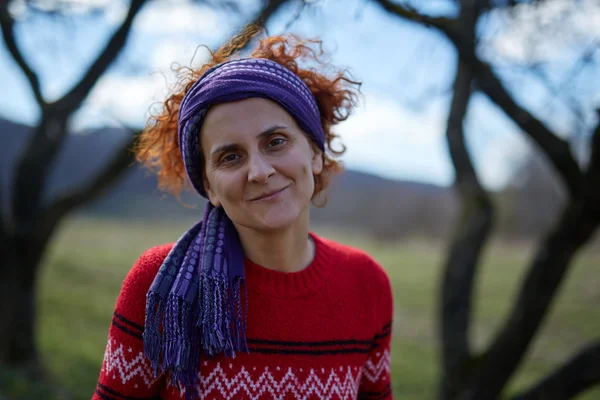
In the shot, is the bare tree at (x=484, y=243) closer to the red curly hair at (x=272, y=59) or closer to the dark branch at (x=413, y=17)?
the dark branch at (x=413, y=17)

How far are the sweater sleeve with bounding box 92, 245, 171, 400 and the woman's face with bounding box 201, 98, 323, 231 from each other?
341 millimetres

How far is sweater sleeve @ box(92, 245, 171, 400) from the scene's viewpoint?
1.40 m

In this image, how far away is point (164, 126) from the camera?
172 centimetres

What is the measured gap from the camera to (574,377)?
265 cm

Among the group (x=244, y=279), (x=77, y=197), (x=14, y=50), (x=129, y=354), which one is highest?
(x=14, y=50)

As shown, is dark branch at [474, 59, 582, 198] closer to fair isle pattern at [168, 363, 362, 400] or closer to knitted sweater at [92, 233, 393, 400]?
knitted sweater at [92, 233, 393, 400]

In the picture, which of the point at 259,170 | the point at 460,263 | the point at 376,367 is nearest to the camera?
the point at 259,170

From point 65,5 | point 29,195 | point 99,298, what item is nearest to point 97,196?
point 29,195

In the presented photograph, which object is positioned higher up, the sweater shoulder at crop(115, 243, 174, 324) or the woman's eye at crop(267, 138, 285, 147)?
the woman's eye at crop(267, 138, 285, 147)

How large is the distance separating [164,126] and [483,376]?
2.22 metres

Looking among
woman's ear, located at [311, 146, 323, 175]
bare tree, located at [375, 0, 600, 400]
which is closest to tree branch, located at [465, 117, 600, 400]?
bare tree, located at [375, 0, 600, 400]

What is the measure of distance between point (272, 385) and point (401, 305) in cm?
932

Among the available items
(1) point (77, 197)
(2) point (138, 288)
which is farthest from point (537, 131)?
(1) point (77, 197)

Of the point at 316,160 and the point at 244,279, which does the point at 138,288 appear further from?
the point at 316,160
